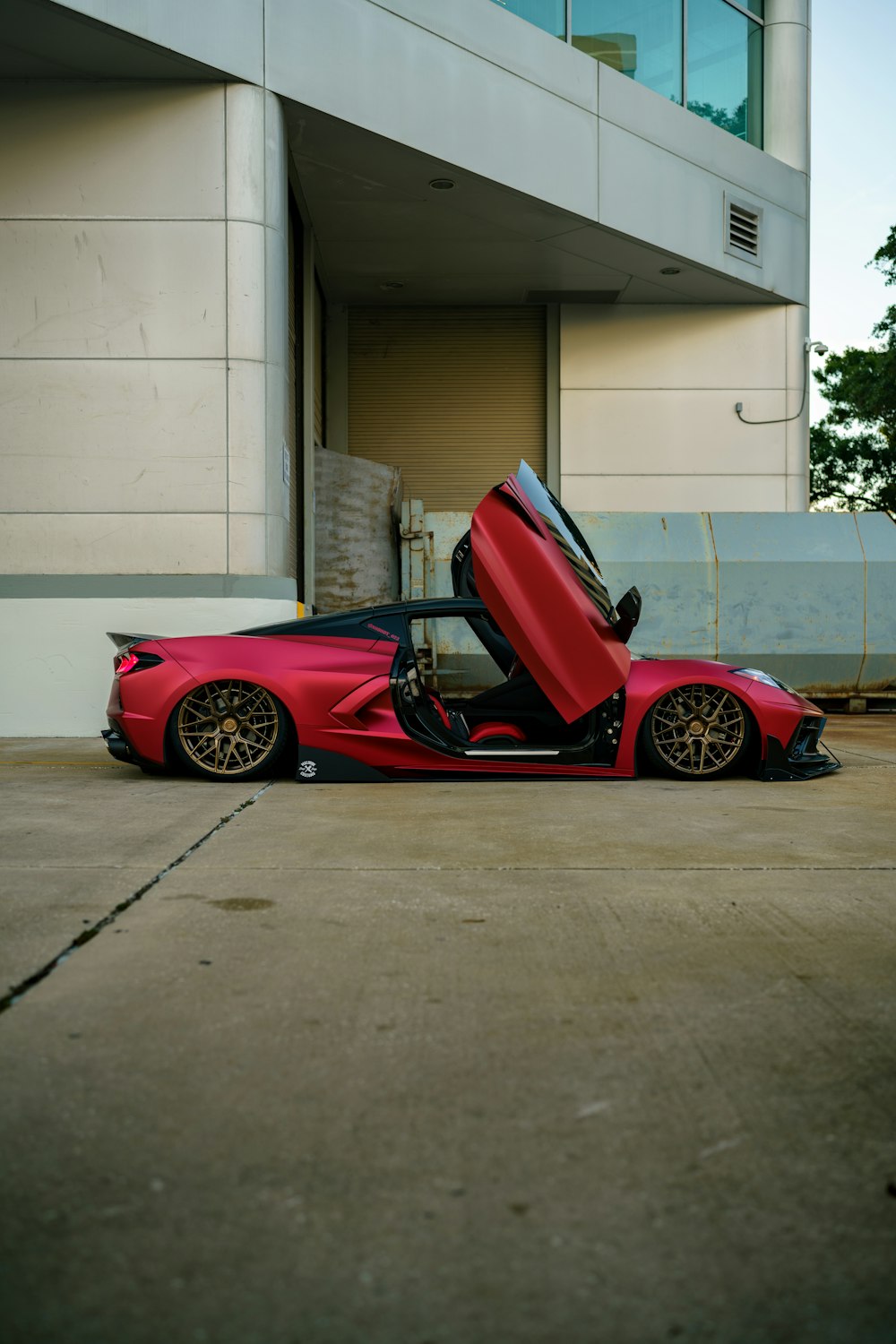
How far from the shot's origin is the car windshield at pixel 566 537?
6062 mm

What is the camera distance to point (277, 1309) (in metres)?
1.43

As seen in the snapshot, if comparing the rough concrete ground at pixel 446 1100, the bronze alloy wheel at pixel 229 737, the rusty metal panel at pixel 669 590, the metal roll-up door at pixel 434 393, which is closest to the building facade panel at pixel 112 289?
the rusty metal panel at pixel 669 590

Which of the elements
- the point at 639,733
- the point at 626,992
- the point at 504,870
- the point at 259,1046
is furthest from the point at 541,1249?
the point at 639,733

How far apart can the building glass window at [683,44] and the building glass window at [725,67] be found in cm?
1

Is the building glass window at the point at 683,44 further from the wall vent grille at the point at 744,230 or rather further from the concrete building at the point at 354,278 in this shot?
the wall vent grille at the point at 744,230

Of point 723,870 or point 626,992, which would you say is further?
point 723,870

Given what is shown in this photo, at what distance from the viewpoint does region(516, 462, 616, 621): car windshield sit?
6.06m

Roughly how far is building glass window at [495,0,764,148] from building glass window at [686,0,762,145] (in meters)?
0.01

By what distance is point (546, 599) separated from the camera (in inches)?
236

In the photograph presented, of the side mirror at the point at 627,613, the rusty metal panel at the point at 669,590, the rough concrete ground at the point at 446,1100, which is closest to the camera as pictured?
the rough concrete ground at the point at 446,1100

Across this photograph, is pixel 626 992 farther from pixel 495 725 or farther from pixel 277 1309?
pixel 495 725

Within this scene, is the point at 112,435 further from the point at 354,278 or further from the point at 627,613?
the point at 354,278

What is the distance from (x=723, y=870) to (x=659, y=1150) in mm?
2265

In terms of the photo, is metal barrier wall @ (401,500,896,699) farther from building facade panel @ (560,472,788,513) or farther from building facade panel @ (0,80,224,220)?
building facade panel @ (0,80,224,220)
